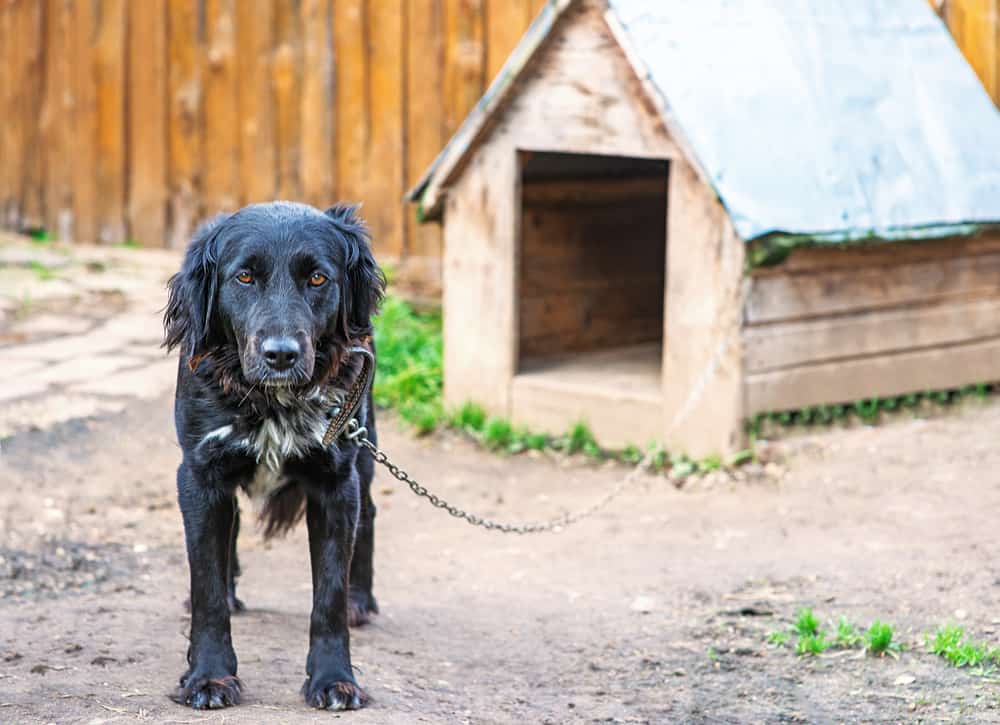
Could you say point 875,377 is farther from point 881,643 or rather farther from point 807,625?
point 881,643

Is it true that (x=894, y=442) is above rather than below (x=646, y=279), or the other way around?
below

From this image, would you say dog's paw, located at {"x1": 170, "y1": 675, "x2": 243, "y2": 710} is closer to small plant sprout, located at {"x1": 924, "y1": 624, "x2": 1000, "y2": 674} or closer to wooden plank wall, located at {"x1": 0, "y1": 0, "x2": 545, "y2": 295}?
small plant sprout, located at {"x1": 924, "y1": 624, "x2": 1000, "y2": 674}

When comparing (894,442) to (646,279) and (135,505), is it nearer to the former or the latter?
(646,279)

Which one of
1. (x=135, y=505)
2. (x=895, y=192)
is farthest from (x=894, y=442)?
(x=135, y=505)

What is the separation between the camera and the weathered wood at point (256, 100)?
33.6ft

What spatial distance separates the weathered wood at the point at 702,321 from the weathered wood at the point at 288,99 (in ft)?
14.2

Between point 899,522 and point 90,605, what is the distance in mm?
3126

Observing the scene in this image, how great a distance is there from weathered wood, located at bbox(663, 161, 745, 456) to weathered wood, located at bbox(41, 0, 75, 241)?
6.52 m

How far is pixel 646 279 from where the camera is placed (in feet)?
29.0

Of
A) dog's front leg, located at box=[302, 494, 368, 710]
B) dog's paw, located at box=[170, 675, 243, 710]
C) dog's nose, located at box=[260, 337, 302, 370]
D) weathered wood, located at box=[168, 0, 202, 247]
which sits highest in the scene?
weathered wood, located at box=[168, 0, 202, 247]

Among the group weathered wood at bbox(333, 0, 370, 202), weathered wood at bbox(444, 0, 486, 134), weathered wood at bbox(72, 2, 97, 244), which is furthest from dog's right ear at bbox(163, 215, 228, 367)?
weathered wood at bbox(72, 2, 97, 244)

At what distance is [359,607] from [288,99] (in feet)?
20.3

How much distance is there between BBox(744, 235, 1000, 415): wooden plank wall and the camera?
6.52 metres

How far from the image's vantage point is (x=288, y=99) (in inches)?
402
